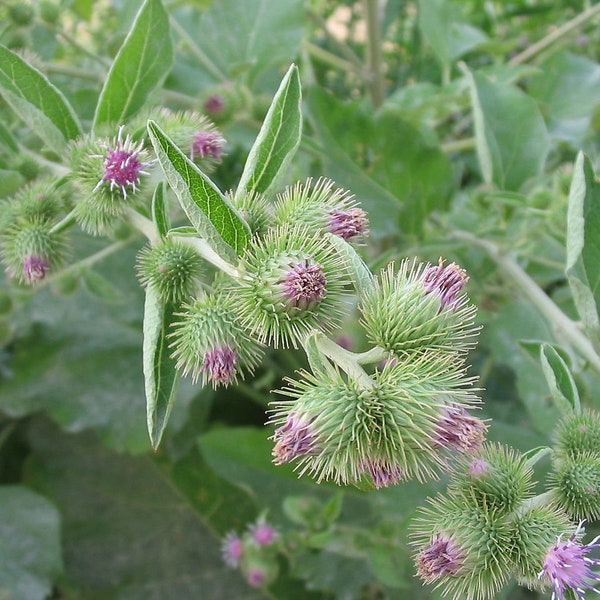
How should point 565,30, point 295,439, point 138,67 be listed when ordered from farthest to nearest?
point 565,30 < point 138,67 < point 295,439

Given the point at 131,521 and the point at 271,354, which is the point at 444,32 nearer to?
the point at 271,354

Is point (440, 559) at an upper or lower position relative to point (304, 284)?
lower

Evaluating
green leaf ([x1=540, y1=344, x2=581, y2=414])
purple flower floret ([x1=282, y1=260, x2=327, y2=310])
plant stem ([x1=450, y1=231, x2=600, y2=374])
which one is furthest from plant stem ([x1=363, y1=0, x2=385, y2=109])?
purple flower floret ([x1=282, y1=260, x2=327, y2=310])

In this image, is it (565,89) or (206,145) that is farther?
(565,89)

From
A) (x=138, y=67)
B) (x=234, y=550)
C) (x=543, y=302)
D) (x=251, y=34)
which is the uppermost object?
(x=138, y=67)

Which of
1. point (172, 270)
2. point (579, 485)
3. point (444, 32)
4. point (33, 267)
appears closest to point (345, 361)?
point (172, 270)

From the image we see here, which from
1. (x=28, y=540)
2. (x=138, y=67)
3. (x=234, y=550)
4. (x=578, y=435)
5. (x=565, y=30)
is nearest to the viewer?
(x=578, y=435)

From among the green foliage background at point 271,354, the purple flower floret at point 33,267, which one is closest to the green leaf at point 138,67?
the green foliage background at point 271,354

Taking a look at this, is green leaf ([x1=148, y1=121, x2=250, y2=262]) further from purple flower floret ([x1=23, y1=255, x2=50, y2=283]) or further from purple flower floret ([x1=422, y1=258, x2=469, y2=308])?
purple flower floret ([x1=23, y1=255, x2=50, y2=283])
